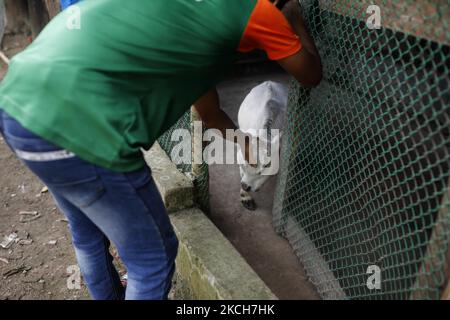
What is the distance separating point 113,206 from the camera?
55.8 inches

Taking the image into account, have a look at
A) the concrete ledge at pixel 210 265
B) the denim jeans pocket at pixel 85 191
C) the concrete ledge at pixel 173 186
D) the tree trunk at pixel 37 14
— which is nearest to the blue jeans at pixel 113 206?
the denim jeans pocket at pixel 85 191

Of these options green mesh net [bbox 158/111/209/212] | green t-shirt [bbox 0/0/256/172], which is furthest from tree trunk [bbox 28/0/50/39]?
green t-shirt [bbox 0/0/256/172]

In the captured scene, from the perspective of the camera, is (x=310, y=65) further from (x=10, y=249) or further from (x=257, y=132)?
(x=10, y=249)

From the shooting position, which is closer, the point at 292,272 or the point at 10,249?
the point at 292,272

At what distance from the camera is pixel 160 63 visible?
1.35 m

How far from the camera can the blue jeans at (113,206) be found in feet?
4.34

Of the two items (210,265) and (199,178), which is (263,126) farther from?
(210,265)

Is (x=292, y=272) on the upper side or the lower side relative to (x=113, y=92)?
lower

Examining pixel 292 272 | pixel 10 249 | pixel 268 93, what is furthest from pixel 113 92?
pixel 10 249

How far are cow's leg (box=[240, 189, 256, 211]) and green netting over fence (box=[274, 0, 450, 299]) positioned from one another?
276 mm

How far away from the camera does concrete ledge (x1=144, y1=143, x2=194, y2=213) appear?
2.51 metres

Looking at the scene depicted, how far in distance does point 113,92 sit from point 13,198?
261 cm

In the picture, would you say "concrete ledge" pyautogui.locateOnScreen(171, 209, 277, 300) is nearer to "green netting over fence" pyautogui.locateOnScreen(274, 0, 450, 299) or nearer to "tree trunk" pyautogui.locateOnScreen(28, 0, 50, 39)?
"green netting over fence" pyautogui.locateOnScreen(274, 0, 450, 299)
